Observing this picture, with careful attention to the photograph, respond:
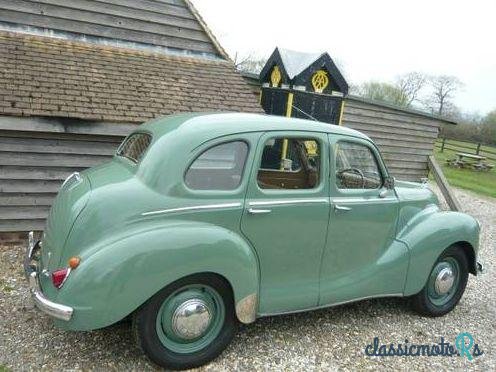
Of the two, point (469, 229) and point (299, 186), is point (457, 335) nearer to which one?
point (469, 229)

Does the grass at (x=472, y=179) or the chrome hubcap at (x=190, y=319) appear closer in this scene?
the chrome hubcap at (x=190, y=319)

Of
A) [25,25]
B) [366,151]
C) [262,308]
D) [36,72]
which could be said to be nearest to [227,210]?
[262,308]

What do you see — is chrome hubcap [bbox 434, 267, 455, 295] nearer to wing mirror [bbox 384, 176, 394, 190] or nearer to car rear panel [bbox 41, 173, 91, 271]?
wing mirror [bbox 384, 176, 394, 190]

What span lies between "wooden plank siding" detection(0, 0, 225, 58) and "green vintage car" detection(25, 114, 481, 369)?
3.95 metres

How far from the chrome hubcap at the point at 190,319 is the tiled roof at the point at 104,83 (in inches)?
135

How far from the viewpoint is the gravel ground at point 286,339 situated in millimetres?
3400

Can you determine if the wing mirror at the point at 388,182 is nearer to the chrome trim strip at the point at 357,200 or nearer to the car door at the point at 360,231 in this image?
the car door at the point at 360,231

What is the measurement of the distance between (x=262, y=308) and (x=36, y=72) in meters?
4.71

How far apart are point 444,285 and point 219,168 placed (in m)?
2.85

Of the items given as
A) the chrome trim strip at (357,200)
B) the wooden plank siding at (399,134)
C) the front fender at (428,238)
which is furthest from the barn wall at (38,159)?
the wooden plank siding at (399,134)

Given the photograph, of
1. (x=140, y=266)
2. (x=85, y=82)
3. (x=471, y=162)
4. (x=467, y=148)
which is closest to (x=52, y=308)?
(x=140, y=266)

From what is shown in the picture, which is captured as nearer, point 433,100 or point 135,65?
point 135,65

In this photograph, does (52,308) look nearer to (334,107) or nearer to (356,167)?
(356,167)

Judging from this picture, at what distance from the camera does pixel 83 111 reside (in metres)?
5.71
